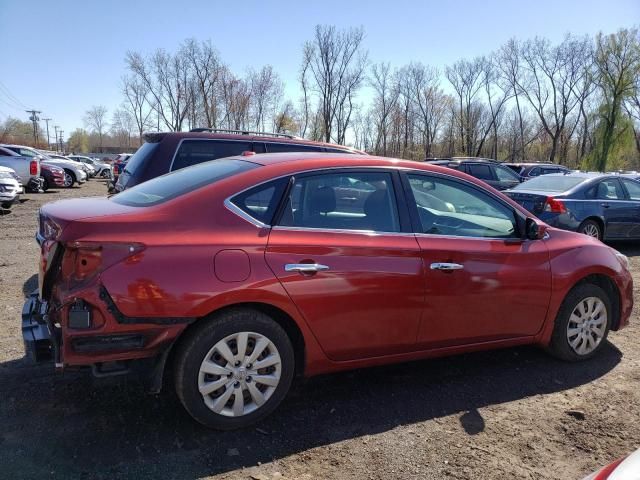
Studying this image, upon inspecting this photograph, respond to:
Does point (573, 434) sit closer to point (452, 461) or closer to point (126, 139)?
point (452, 461)

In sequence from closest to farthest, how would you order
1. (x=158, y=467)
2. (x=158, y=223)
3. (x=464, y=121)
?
(x=158, y=467) < (x=158, y=223) < (x=464, y=121)

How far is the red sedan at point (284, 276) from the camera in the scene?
9.12 feet

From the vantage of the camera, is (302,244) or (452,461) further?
(302,244)

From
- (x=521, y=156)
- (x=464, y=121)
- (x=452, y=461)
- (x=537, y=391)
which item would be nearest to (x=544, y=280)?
(x=537, y=391)

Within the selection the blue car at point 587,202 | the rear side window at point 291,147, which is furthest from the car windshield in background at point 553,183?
the rear side window at point 291,147

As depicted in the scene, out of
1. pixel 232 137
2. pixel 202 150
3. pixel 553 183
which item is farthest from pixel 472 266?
pixel 553 183

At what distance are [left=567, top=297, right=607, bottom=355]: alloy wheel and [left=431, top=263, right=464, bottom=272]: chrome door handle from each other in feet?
4.28

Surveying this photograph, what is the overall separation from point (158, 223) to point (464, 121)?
64.4m

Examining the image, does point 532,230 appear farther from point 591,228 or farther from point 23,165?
point 23,165

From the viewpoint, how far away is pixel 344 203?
3.48 m

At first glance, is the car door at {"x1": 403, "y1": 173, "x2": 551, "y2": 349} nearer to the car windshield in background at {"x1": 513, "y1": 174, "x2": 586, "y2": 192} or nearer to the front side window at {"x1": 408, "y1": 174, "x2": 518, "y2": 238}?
the front side window at {"x1": 408, "y1": 174, "x2": 518, "y2": 238}

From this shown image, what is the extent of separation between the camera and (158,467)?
272cm

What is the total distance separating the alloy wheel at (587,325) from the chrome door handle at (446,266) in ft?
4.28

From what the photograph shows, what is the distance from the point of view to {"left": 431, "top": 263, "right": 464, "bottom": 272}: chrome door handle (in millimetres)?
3519
